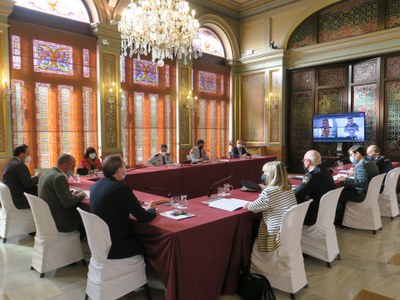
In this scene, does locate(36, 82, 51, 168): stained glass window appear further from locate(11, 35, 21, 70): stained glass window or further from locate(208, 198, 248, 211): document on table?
locate(208, 198, 248, 211): document on table

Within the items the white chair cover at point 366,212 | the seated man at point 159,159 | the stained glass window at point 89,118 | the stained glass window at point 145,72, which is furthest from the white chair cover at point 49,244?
the stained glass window at point 145,72

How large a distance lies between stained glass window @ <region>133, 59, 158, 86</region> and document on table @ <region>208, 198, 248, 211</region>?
5172 mm

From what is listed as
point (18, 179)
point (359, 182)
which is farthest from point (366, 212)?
point (18, 179)

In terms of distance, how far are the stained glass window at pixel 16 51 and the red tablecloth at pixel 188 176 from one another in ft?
9.86

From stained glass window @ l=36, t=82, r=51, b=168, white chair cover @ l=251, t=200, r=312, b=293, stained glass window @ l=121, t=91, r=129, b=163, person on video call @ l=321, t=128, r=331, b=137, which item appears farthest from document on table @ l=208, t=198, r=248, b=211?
person on video call @ l=321, t=128, r=331, b=137

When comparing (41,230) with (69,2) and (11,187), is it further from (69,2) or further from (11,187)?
(69,2)

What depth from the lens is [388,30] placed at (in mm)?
7168

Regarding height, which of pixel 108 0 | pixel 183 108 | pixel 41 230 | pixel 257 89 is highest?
pixel 108 0

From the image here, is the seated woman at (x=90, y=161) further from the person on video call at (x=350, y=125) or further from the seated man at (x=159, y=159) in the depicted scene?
the person on video call at (x=350, y=125)

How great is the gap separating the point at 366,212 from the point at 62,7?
6593 millimetres

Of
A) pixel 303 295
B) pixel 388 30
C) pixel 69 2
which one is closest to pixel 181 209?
pixel 303 295

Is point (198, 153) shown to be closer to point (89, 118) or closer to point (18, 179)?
point (89, 118)

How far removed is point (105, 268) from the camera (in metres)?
2.21

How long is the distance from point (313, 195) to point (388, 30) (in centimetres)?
625
